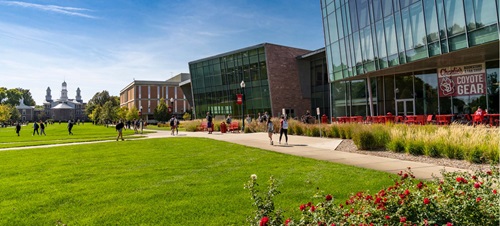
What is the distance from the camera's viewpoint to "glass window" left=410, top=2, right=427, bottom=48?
2159 centimetres

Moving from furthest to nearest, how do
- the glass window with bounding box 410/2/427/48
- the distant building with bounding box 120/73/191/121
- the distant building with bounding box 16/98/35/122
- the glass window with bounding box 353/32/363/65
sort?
1. the distant building with bounding box 16/98/35/122
2. the distant building with bounding box 120/73/191/121
3. the glass window with bounding box 353/32/363/65
4. the glass window with bounding box 410/2/427/48

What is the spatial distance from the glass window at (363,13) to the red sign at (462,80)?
705 cm

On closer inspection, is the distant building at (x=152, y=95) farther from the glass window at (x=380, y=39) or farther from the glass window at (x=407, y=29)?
the glass window at (x=407, y=29)

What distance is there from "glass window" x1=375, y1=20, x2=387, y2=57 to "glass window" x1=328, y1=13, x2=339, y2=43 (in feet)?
20.7

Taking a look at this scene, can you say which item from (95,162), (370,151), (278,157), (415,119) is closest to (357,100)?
(415,119)

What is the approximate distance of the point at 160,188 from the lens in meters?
7.07

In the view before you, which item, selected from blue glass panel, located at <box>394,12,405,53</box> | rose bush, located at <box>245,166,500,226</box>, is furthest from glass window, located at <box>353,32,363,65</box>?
rose bush, located at <box>245,166,500,226</box>

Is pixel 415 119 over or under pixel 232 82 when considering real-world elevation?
under

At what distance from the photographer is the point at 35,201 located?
6.17 meters

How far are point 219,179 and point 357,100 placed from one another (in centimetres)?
2840

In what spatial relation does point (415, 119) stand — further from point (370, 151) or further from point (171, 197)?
point (171, 197)

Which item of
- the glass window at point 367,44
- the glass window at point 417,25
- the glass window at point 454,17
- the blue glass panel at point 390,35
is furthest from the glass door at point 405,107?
the glass window at point 454,17

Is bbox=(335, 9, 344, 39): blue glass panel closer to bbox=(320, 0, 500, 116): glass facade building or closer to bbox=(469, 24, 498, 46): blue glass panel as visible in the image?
bbox=(320, 0, 500, 116): glass facade building

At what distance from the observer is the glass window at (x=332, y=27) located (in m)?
32.2
